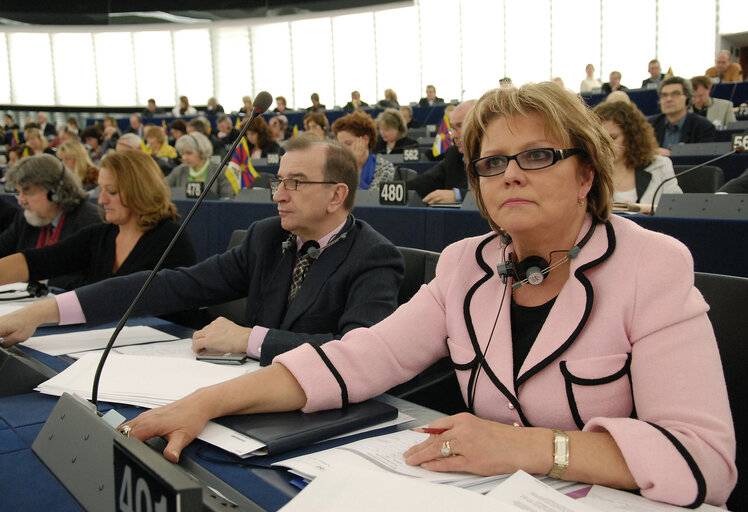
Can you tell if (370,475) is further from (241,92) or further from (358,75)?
(241,92)

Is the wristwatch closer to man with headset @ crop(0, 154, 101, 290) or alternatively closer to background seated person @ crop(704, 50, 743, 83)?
man with headset @ crop(0, 154, 101, 290)

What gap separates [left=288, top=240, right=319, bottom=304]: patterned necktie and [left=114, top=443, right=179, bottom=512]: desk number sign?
1.14 metres

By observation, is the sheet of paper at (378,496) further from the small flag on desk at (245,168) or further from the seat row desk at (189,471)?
the small flag on desk at (245,168)

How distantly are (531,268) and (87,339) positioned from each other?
3.87 ft

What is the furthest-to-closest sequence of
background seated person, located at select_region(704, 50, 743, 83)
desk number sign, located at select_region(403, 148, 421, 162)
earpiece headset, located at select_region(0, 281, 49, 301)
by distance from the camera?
background seated person, located at select_region(704, 50, 743, 83)
desk number sign, located at select_region(403, 148, 421, 162)
earpiece headset, located at select_region(0, 281, 49, 301)

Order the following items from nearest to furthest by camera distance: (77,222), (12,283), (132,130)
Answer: (12,283) → (77,222) → (132,130)

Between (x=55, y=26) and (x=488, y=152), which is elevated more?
(x=55, y=26)

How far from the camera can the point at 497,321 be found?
106 centimetres

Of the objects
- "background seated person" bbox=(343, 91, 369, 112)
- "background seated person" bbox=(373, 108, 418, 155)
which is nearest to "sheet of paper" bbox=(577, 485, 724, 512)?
"background seated person" bbox=(373, 108, 418, 155)

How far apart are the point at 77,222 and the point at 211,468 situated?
240cm

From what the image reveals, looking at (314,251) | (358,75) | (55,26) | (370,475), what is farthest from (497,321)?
(55,26)

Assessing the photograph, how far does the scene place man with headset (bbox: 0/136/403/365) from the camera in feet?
5.07

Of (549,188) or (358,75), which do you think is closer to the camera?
(549,188)

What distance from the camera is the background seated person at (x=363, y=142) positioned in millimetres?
4414
